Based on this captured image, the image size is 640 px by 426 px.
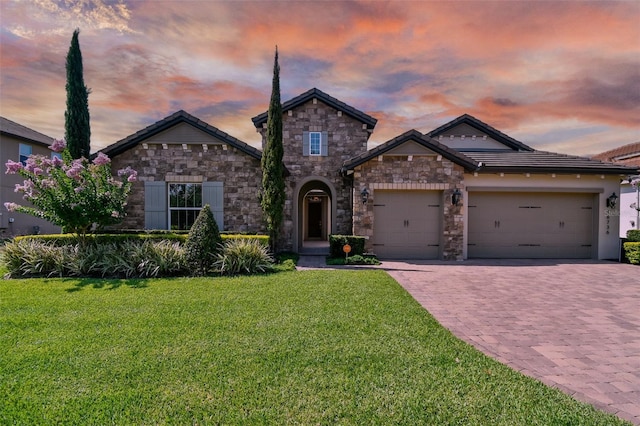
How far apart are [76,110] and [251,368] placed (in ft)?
42.2

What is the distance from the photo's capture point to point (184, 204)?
12070 millimetres

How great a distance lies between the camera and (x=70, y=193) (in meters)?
8.44

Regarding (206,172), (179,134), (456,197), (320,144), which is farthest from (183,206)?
(456,197)

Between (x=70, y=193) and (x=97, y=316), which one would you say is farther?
(x=70, y=193)

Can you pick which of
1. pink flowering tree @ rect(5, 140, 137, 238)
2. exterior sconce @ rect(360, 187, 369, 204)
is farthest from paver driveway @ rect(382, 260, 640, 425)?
pink flowering tree @ rect(5, 140, 137, 238)

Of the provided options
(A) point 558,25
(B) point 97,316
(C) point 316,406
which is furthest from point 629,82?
(B) point 97,316

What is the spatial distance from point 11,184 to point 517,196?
2573cm

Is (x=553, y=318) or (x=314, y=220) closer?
(x=553, y=318)

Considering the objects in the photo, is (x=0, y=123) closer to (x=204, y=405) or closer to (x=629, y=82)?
(x=204, y=405)

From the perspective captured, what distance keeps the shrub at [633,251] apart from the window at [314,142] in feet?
39.5

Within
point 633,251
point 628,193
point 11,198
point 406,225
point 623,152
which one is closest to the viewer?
point 633,251

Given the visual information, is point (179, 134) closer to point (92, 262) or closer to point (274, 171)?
point (274, 171)

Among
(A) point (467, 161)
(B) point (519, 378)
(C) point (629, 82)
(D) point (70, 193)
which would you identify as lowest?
(B) point (519, 378)

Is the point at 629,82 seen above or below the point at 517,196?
above
